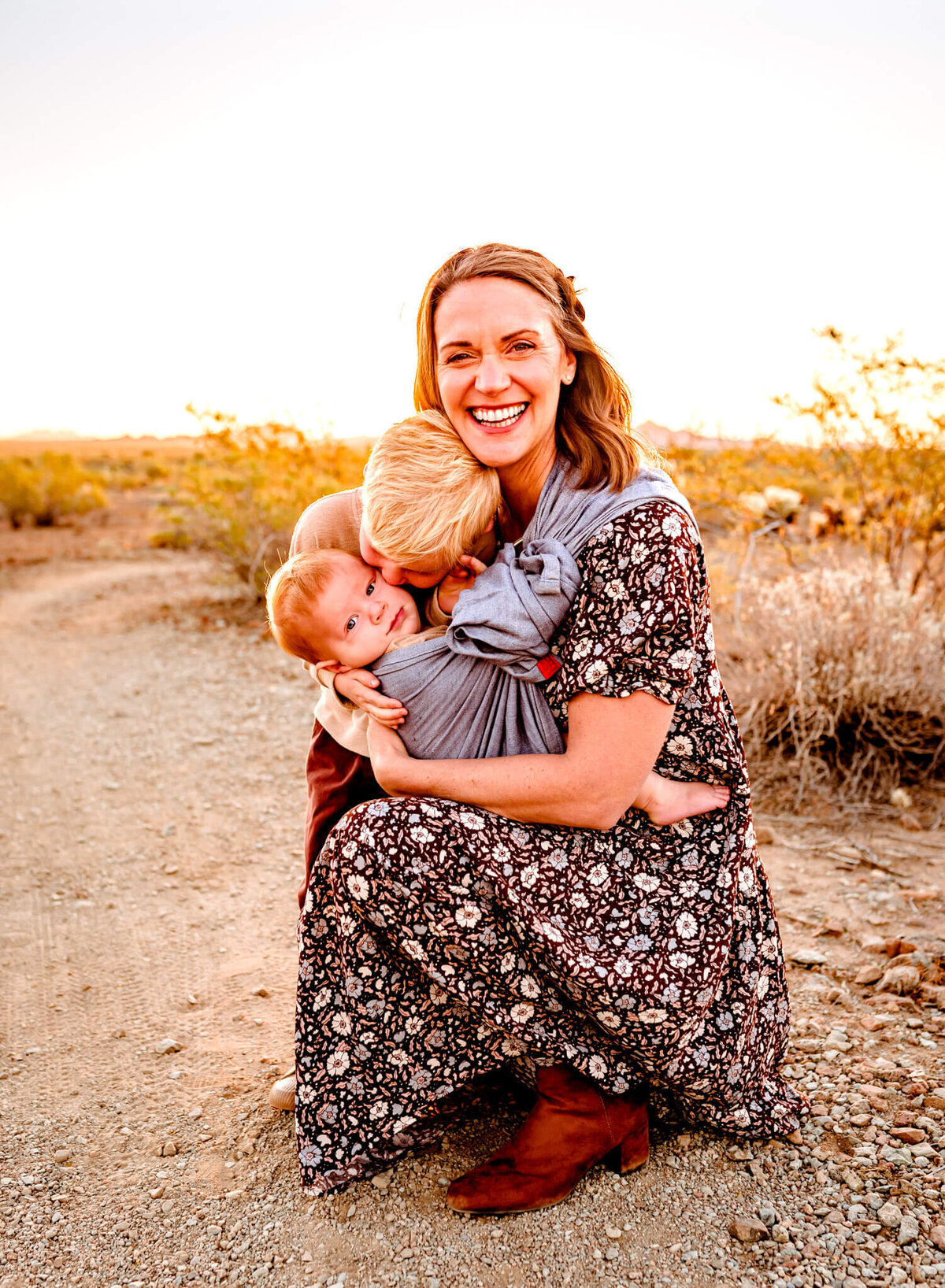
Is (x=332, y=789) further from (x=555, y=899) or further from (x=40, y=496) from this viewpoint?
(x=40, y=496)

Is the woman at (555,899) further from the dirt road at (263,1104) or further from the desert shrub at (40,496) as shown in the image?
the desert shrub at (40,496)

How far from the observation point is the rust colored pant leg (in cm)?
227

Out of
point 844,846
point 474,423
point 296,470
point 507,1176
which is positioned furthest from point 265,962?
point 296,470

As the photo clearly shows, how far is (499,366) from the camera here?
208cm

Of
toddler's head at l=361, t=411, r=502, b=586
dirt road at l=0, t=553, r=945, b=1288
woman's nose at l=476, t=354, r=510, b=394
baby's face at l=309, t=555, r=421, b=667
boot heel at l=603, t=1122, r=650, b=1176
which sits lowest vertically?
dirt road at l=0, t=553, r=945, b=1288

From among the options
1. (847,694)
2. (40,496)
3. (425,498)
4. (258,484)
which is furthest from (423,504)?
(40,496)

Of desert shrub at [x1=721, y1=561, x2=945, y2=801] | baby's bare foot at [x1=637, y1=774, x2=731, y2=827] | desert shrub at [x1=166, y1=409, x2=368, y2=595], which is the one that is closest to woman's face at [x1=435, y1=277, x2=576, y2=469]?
baby's bare foot at [x1=637, y1=774, x2=731, y2=827]

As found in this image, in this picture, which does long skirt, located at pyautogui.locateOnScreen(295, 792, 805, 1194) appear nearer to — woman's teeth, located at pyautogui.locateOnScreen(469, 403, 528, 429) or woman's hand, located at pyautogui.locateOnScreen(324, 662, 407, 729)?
woman's hand, located at pyautogui.locateOnScreen(324, 662, 407, 729)

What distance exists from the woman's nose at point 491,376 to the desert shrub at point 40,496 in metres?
14.1

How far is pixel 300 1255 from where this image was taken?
6.15 feet

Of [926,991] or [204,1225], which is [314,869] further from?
[926,991]

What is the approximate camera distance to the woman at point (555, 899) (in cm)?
183

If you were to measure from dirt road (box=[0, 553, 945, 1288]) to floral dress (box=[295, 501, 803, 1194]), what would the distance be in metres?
0.14

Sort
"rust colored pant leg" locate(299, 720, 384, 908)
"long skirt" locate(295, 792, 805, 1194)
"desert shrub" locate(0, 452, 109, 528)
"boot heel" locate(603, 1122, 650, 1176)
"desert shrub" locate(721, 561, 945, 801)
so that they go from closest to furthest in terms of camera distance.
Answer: "long skirt" locate(295, 792, 805, 1194) < "boot heel" locate(603, 1122, 650, 1176) < "rust colored pant leg" locate(299, 720, 384, 908) < "desert shrub" locate(721, 561, 945, 801) < "desert shrub" locate(0, 452, 109, 528)
